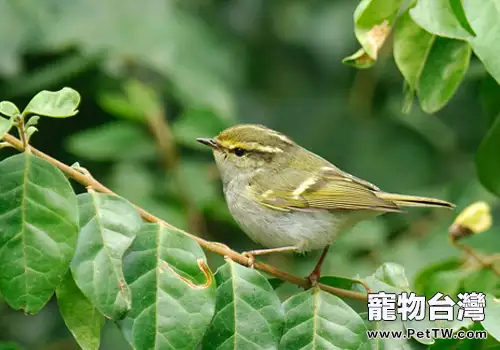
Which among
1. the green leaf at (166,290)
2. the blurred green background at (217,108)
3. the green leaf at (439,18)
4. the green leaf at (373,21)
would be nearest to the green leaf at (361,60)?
the green leaf at (373,21)

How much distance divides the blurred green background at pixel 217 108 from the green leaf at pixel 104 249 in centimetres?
201

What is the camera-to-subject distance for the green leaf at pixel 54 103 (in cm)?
195

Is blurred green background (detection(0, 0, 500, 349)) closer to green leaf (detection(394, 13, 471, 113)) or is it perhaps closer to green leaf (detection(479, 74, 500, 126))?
green leaf (detection(479, 74, 500, 126))

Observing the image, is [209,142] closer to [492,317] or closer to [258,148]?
[258,148]

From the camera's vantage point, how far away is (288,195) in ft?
10.6

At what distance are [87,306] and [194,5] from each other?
3561mm

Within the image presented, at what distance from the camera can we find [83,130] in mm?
4766

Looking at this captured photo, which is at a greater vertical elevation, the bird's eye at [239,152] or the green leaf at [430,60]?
the green leaf at [430,60]

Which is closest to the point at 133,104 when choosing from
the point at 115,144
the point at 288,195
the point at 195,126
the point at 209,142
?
the point at 115,144

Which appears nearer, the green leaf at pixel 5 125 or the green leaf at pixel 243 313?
the green leaf at pixel 5 125

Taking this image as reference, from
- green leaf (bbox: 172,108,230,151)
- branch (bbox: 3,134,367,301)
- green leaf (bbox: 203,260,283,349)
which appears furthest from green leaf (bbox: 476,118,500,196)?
green leaf (bbox: 172,108,230,151)

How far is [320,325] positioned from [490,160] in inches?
40.1

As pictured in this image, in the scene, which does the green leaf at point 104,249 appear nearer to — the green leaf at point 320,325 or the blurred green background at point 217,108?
the green leaf at point 320,325

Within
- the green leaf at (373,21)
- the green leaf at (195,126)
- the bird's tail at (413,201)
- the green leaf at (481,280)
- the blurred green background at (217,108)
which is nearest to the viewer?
the green leaf at (373,21)
